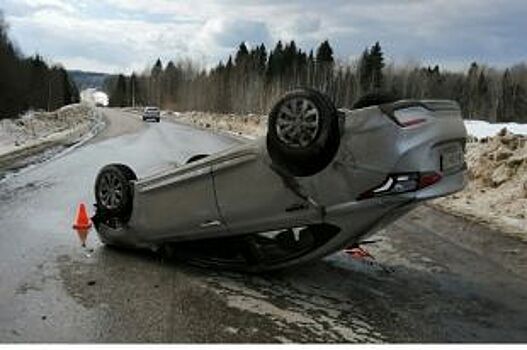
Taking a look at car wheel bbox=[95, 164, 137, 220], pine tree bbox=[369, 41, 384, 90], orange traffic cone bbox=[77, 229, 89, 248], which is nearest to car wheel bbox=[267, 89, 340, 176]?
car wheel bbox=[95, 164, 137, 220]

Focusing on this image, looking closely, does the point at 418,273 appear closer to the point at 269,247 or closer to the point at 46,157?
the point at 269,247

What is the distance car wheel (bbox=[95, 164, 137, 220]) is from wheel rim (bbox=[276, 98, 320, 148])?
2.25 meters

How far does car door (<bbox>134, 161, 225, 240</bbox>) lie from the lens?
6.67 meters

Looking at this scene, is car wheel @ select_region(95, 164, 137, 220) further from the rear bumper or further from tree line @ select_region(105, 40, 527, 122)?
tree line @ select_region(105, 40, 527, 122)

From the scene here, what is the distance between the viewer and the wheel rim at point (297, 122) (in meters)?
5.80

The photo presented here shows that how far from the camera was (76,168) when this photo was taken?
693 inches

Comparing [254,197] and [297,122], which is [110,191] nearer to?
[254,197]

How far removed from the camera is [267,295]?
6.15 metres

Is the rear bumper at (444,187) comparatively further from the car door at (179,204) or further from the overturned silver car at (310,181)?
the car door at (179,204)

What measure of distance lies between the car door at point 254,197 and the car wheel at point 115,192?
1377 mm

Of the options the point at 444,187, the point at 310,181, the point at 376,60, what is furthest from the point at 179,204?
the point at 376,60

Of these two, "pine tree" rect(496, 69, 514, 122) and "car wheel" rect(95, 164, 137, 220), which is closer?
"car wheel" rect(95, 164, 137, 220)

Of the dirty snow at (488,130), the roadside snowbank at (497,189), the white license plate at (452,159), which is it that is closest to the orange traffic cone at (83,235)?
the roadside snowbank at (497,189)

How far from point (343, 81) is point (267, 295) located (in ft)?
320
